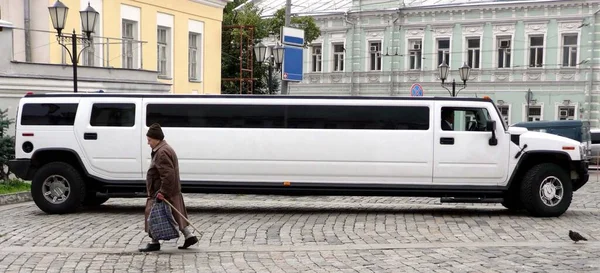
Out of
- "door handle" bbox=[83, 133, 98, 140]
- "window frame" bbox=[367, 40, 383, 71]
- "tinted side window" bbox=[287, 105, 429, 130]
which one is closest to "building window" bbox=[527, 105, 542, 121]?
"window frame" bbox=[367, 40, 383, 71]

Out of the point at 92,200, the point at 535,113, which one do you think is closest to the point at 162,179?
the point at 92,200

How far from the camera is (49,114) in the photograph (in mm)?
12945

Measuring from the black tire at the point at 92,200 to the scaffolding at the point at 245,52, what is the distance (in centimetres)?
2489

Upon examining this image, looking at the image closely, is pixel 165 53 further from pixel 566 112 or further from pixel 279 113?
pixel 566 112

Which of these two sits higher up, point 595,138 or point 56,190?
point 595,138

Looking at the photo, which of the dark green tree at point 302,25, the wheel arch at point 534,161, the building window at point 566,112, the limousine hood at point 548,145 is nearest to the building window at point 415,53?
the dark green tree at point 302,25

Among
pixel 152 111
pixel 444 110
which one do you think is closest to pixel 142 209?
pixel 152 111

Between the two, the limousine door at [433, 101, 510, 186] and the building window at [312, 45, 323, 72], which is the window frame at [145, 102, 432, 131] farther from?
the building window at [312, 45, 323, 72]

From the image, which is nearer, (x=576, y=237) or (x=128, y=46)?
(x=576, y=237)

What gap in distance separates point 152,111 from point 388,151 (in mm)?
4063

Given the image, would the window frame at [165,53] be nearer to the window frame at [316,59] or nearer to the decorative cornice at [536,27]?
the window frame at [316,59]

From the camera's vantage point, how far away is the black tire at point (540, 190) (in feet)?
41.4

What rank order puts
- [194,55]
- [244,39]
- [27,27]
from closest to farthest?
[27,27] < [194,55] < [244,39]

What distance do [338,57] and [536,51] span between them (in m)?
13.0
